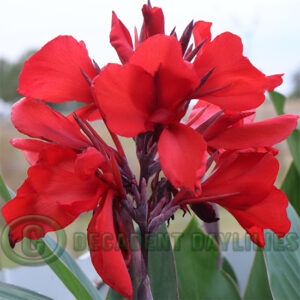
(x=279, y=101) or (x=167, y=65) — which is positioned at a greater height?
(x=167, y=65)

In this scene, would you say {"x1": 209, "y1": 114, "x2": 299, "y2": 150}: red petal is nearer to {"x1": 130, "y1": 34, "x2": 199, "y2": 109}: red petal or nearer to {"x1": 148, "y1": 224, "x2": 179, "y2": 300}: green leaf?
{"x1": 130, "y1": 34, "x2": 199, "y2": 109}: red petal

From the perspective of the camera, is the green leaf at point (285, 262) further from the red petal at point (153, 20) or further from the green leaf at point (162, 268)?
A: the red petal at point (153, 20)

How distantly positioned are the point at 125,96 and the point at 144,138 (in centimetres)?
6

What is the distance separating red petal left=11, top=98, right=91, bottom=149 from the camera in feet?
0.98

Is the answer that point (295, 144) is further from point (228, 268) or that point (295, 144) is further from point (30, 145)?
point (30, 145)

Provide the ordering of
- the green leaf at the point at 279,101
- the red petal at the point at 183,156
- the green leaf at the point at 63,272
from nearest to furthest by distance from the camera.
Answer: the red petal at the point at 183,156 < the green leaf at the point at 63,272 < the green leaf at the point at 279,101

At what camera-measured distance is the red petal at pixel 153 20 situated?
0.31 m

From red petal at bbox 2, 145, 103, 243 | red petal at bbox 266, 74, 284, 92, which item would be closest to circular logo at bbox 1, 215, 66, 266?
red petal at bbox 2, 145, 103, 243

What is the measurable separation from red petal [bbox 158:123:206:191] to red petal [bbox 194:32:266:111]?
5 cm

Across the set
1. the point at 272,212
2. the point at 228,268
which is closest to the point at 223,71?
the point at 272,212

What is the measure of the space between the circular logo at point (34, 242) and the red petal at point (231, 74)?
0.16 metres

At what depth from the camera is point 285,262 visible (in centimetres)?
54

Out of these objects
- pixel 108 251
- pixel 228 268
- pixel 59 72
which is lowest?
pixel 228 268

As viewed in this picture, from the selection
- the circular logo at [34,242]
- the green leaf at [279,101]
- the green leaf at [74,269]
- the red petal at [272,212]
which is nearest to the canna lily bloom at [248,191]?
the red petal at [272,212]
